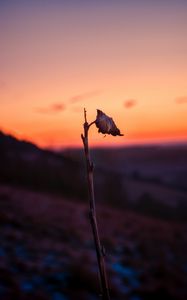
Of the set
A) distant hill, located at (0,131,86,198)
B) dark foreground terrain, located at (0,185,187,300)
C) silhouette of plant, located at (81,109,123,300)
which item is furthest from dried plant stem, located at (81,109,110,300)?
distant hill, located at (0,131,86,198)

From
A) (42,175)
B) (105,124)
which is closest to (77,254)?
(105,124)

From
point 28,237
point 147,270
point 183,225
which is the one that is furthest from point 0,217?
point 183,225

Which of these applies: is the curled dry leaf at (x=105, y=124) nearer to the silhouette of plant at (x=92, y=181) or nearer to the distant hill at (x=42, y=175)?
the silhouette of plant at (x=92, y=181)

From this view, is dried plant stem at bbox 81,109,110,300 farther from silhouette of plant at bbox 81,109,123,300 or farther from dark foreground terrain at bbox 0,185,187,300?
dark foreground terrain at bbox 0,185,187,300

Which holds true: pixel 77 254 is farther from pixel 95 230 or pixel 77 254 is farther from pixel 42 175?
pixel 42 175

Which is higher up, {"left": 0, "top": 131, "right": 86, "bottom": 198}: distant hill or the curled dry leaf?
{"left": 0, "top": 131, "right": 86, "bottom": 198}: distant hill

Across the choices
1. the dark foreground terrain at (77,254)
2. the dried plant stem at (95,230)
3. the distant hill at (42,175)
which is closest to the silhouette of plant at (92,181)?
the dried plant stem at (95,230)
